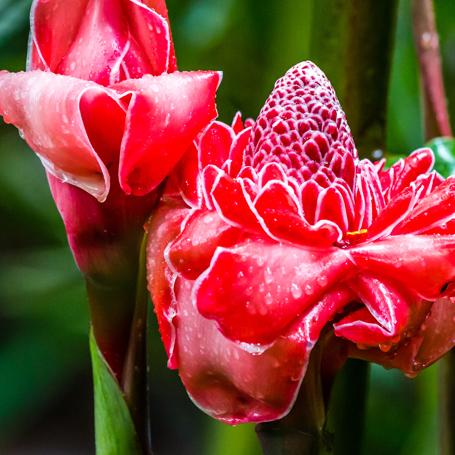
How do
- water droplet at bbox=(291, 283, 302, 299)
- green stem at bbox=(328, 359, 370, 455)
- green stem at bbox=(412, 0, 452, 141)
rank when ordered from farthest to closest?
green stem at bbox=(412, 0, 452, 141)
green stem at bbox=(328, 359, 370, 455)
water droplet at bbox=(291, 283, 302, 299)

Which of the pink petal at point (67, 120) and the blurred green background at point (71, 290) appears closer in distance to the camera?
the pink petal at point (67, 120)

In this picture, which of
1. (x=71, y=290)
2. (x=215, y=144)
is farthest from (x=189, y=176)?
(x=71, y=290)

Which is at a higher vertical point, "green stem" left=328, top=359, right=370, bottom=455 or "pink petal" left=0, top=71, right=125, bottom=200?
"pink petal" left=0, top=71, right=125, bottom=200

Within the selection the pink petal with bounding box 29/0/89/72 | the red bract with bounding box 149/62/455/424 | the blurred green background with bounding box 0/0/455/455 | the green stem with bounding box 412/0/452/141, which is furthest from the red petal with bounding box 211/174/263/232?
the green stem with bounding box 412/0/452/141

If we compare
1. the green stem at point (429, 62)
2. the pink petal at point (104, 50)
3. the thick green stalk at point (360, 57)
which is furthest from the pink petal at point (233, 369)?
the green stem at point (429, 62)

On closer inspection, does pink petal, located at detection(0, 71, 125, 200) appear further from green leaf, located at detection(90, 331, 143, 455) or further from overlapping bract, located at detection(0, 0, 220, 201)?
green leaf, located at detection(90, 331, 143, 455)

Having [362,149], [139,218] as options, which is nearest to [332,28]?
[362,149]

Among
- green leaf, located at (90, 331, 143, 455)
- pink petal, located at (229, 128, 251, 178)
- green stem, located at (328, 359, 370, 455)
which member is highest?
pink petal, located at (229, 128, 251, 178)

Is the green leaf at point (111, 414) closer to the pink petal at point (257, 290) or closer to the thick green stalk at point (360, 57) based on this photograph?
the pink petal at point (257, 290)

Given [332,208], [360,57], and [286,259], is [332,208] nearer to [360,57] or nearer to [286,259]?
[286,259]
